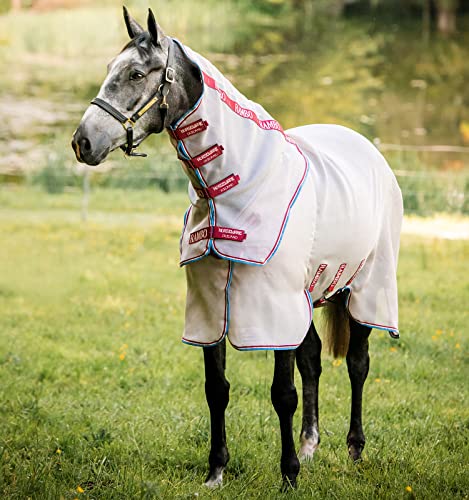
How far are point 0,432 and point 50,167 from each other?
11054 millimetres

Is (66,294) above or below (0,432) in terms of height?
below

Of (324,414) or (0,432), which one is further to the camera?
(324,414)

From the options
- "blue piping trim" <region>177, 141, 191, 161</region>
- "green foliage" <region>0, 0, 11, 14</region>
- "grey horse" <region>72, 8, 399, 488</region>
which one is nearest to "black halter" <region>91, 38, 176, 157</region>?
"grey horse" <region>72, 8, 399, 488</region>

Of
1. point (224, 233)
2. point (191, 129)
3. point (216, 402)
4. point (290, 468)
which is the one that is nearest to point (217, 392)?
point (216, 402)

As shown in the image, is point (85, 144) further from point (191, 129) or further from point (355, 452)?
point (355, 452)

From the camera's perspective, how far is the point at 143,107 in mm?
2811

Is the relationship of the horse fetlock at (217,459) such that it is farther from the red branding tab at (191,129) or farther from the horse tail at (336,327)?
the red branding tab at (191,129)

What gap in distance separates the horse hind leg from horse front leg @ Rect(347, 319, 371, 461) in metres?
0.16

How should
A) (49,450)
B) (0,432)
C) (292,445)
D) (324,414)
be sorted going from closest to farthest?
1. (292,445)
2. (49,450)
3. (0,432)
4. (324,414)

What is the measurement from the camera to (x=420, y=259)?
29.1 ft

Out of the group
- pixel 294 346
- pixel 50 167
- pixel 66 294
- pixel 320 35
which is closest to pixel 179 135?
pixel 294 346

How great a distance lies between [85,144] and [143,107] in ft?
0.84

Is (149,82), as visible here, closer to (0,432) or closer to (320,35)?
(0,432)

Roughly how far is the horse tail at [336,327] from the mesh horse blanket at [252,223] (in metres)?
0.53
